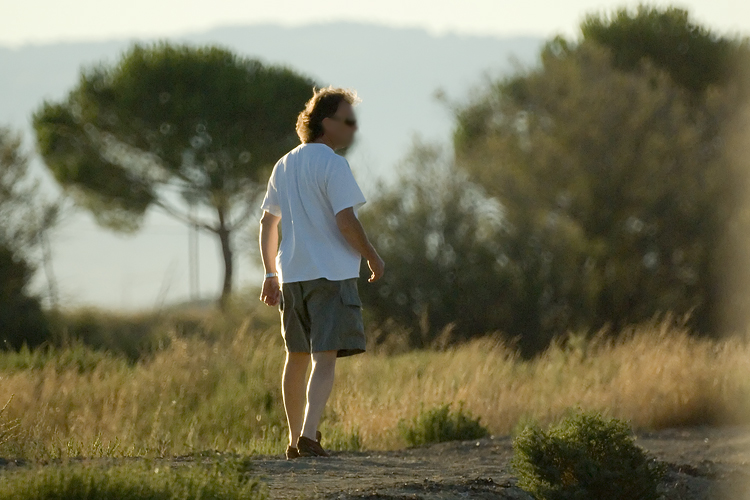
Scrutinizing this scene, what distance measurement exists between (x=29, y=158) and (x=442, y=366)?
47.3 feet

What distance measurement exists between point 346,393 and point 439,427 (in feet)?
3.94

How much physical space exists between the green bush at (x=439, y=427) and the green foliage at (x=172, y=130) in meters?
23.5

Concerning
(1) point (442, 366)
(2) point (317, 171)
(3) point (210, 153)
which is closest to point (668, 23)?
(3) point (210, 153)

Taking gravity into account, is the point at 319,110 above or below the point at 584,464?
above

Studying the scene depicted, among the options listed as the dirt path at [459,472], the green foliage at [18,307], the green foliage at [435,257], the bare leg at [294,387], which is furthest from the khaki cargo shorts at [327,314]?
the green foliage at [18,307]

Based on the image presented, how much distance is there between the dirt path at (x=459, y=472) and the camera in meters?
4.45

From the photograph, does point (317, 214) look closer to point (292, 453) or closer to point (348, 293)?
point (348, 293)

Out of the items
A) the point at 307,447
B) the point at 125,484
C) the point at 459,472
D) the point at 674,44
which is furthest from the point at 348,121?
the point at 674,44

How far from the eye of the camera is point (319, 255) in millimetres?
5316

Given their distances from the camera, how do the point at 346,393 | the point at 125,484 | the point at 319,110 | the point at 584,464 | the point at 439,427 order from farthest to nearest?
the point at 346,393 < the point at 439,427 < the point at 319,110 < the point at 584,464 < the point at 125,484

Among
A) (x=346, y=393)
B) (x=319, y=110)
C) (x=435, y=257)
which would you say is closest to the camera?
(x=319, y=110)

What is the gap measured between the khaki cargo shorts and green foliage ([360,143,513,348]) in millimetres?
10795

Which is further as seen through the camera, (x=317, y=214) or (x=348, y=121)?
(x=348, y=121)

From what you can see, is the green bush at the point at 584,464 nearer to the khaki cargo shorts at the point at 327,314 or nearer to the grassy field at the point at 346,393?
the khaki cargo shorts at the point at 327,314
